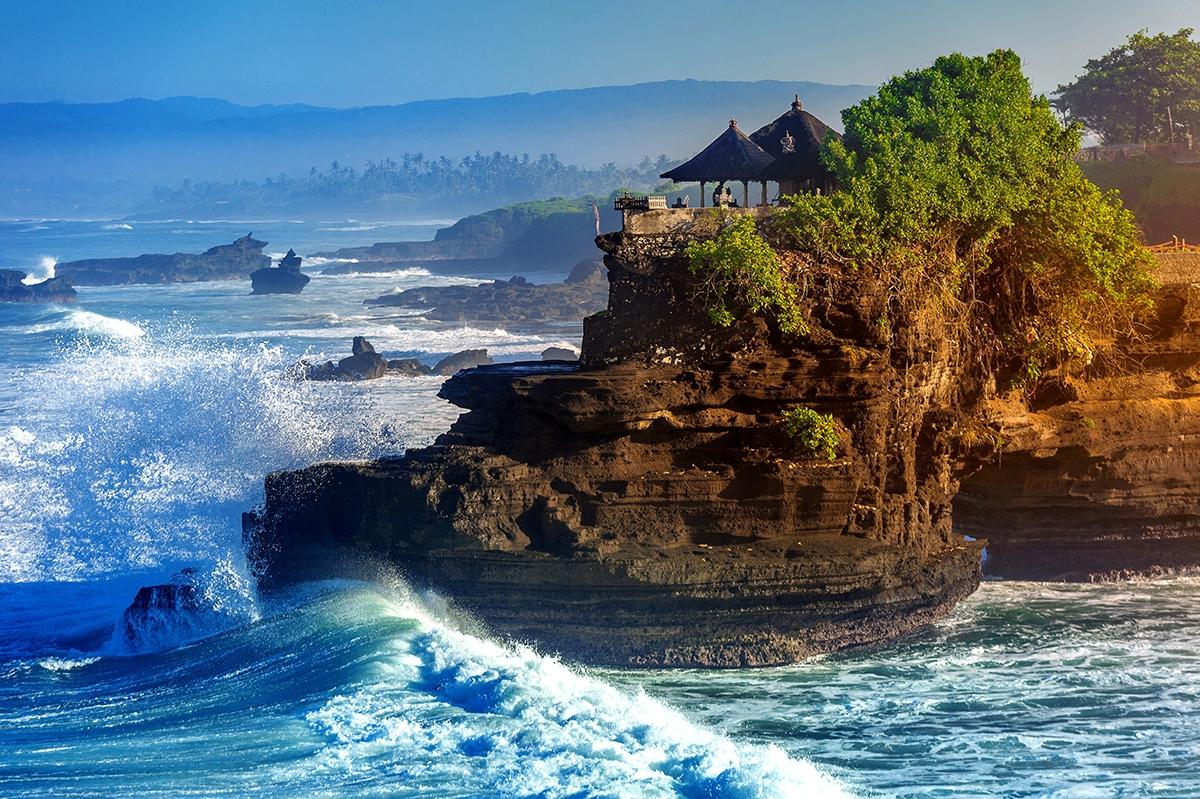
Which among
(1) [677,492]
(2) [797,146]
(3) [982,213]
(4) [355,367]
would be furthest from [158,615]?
(4) [355,367]

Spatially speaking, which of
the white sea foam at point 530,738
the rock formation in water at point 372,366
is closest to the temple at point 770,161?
the white sea foam at point 530,738

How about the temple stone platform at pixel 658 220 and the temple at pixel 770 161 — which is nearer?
the temple stone platform at pixel 658 220

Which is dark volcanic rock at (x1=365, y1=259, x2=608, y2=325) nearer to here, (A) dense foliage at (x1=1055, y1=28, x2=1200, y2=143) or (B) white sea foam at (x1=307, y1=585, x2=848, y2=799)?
(A) dense foliage at (x1=1055, y1=28, x2=1200, y2=143)

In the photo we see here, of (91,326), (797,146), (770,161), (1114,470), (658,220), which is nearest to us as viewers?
(658,220)

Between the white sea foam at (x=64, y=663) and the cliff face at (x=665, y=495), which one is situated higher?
the cliff face at (x=665, y=495)

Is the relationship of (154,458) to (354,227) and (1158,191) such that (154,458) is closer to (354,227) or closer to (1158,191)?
(1158,191)

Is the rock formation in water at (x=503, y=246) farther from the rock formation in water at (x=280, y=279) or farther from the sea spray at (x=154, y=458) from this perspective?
the sea spray at (x=154, y=458)

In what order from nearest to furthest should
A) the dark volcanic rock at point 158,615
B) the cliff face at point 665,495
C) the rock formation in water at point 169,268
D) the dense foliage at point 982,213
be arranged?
the cliff face at point 665,495
the dark volcanic rock at point 158,615
the dense foliage at point 982,213
the rock formation in water at point 169,268

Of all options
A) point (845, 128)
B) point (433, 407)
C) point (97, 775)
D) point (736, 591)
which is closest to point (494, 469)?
point (736, 591)

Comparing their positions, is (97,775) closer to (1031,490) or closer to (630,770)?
(630,770)
